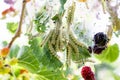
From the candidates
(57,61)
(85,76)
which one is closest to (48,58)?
(57,61)

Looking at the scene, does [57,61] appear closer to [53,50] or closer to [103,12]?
[53,50]

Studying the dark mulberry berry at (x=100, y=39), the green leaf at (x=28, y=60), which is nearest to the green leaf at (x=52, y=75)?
the green leaf at (x=28, y=60)

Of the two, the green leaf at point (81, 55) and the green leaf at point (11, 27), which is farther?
the green leaf at point (11, 27)

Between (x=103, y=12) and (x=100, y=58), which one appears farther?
(x=100, y=58)

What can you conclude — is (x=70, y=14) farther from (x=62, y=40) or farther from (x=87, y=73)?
(x=87, y=73)

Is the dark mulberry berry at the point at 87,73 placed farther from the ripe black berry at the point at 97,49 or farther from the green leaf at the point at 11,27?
the green leaf at the point at 11,27
